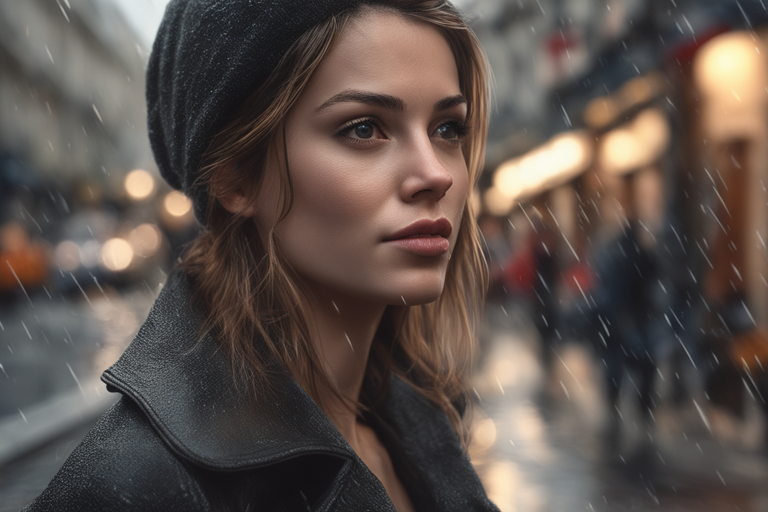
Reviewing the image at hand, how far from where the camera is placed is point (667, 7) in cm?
998

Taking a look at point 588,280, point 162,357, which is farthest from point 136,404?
point 588,280

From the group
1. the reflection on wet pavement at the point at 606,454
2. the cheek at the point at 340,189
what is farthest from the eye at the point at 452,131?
the reflection on wet pavement at the point at 606,454

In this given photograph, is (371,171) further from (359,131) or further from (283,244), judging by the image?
(283,244)

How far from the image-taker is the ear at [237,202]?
1512mm

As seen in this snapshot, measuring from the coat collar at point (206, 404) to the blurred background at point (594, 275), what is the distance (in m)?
1.06

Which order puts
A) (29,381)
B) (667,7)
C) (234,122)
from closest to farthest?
(234,122) < (29,381) < (667,7)

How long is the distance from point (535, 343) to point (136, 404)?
41.2 feet

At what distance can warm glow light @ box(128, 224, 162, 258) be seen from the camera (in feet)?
93.3

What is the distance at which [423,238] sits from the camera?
4.50 ft

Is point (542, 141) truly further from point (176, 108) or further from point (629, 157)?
point (176, 108)

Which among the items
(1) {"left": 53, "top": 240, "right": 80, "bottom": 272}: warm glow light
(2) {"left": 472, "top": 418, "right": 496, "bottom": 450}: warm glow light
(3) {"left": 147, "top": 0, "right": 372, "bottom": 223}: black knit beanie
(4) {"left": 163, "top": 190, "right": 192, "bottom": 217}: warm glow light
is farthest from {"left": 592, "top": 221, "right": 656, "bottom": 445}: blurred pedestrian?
(1) {"left": 53, "top": 240, "right": 80, "bottom": 272}: warm glow light

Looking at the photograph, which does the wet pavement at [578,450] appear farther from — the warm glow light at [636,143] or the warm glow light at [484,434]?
the warm glow light at [636,143]

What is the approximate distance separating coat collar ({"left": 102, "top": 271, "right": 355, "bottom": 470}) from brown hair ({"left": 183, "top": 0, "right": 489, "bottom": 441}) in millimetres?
47

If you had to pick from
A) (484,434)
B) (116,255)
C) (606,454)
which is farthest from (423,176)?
(116,255)
